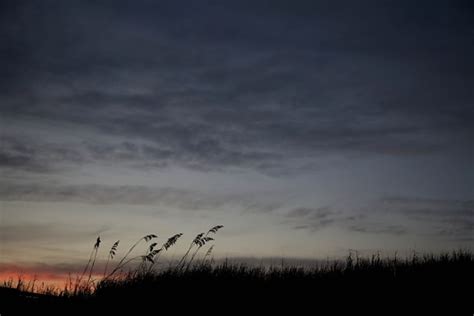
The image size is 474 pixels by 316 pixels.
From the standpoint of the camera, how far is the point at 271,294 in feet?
31.6

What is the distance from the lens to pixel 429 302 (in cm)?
912

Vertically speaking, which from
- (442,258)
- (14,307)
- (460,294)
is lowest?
(14,307)

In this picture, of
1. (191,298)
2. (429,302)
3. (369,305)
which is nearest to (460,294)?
(429,302)

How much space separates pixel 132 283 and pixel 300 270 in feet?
14.4

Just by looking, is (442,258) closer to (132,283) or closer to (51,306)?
(132,283)

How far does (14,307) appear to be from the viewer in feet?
25.6

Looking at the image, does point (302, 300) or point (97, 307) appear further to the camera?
point (302, 300)

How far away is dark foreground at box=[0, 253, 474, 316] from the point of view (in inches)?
334

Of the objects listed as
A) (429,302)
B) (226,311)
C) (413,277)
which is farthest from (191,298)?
(413,277)

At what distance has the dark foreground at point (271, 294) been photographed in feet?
27.8

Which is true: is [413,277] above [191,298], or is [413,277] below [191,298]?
above

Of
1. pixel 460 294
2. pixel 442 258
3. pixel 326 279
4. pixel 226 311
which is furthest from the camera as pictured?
pixel 442 258

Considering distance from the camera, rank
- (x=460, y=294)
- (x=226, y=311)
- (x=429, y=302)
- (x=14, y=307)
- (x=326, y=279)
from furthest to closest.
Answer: (x=326, y=279) < (x=460, y=294) < (x=429, y=302) < (x=226, y=311) < (x=14, y=307)

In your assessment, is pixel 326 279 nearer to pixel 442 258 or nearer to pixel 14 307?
pixel 442 258
